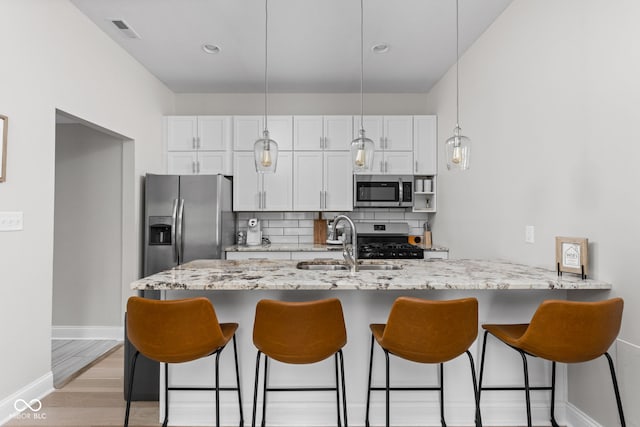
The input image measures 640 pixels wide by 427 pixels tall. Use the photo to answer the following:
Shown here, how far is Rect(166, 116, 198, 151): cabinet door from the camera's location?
429 cm

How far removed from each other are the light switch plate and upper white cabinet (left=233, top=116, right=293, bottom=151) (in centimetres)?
233

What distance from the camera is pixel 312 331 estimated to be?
166cm

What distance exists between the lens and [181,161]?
4.29 metres

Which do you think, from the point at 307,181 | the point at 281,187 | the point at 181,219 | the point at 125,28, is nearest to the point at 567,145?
the point at 307,181

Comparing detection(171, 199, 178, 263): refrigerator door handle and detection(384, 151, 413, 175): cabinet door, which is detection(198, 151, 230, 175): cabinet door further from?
detection(384, 151, 413, 175): cabinet door

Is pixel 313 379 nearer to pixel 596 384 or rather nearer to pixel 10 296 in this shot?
pixel 596 384

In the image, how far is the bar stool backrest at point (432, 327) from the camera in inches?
63.7

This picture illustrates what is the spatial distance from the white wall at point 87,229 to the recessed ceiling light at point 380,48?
2771mm

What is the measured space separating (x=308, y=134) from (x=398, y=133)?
1.08 m

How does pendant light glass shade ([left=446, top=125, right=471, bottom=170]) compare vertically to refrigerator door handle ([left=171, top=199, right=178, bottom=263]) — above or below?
above

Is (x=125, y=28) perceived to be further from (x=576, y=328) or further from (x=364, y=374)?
(x=576, y=328)

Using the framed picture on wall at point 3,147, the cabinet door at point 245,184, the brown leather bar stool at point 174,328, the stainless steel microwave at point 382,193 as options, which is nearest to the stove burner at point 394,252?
the stainless steel microwave at point 382,193

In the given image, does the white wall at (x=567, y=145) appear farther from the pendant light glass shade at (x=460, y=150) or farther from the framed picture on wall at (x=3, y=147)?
the framed picture on wall at (x=3, y=147)

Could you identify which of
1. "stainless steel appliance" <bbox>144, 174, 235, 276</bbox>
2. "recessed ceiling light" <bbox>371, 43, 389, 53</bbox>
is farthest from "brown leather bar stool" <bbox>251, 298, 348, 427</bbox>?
"recessed ceiling light" <bbox>371, 43, 389, 53</bbox>
